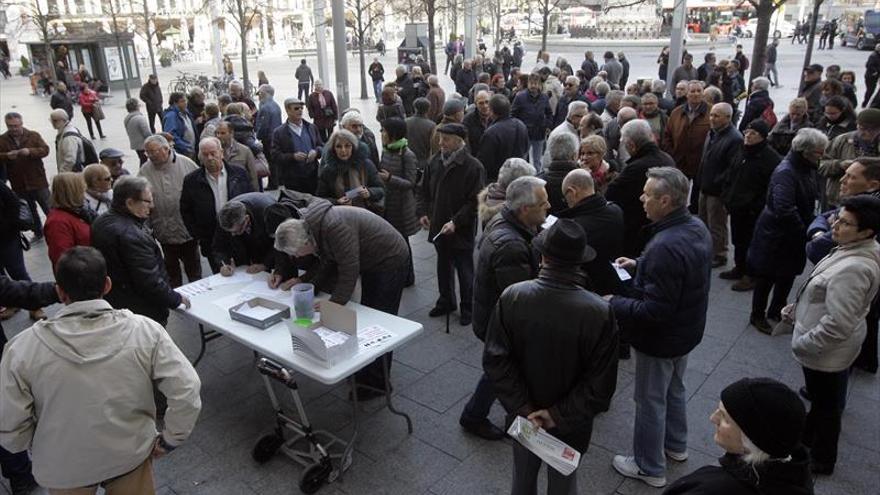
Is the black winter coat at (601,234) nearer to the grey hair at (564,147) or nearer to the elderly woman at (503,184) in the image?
the elderly woman at (503,184)

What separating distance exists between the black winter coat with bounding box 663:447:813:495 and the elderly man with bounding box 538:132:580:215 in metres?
2.91

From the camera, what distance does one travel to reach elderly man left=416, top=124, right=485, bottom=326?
5234 millimetres

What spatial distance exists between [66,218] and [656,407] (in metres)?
4.29

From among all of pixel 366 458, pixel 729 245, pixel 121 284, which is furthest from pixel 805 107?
pixel 121 284

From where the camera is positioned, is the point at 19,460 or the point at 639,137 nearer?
the point at 19,460

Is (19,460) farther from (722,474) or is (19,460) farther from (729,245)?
(729,245)

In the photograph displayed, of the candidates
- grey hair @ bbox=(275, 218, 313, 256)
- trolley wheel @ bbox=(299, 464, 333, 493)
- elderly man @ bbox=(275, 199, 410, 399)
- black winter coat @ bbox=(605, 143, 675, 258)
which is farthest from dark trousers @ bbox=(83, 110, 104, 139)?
trolley wheel @ bbox=(299, 464, 333, 493)

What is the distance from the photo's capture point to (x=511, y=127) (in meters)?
6.77

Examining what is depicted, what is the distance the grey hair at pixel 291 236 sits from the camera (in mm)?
3695

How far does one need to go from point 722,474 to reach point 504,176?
8.84 ft

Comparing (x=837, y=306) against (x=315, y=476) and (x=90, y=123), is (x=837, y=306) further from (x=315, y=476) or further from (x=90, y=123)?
(x=90, y=123)

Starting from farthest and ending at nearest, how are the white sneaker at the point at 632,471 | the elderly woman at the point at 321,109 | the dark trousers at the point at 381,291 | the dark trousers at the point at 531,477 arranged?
1. the elderly woman at the point at 321,109
2. the dark trousers at the point at 381,291
3. the white sneaker at the point at 632,471
4. the dark trousers at the point at 531,477

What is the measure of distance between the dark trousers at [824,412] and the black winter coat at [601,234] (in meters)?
1.22

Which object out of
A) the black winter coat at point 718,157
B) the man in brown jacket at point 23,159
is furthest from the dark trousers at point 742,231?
the man in brown jacket at point 23,159
